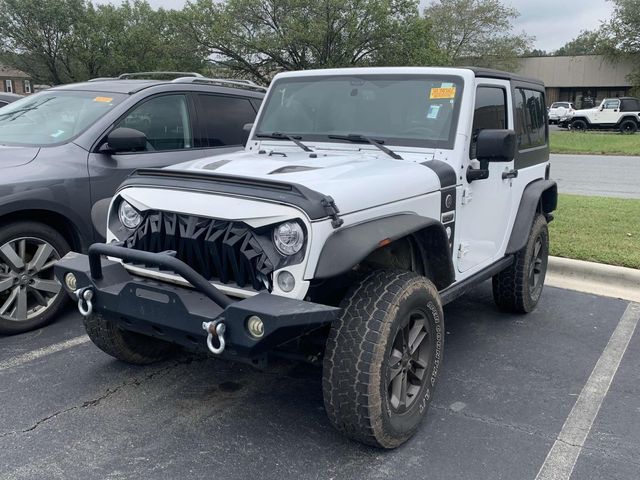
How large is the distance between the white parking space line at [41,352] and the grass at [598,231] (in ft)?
15.8

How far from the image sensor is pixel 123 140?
449 centimetres

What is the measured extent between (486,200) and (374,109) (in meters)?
0.99

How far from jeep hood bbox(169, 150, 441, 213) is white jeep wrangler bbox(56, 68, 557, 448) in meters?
0.01

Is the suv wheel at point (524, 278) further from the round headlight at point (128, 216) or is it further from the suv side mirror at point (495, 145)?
the round headlight at point (128, 216)

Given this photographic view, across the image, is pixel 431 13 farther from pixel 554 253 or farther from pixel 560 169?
pixel 554 253

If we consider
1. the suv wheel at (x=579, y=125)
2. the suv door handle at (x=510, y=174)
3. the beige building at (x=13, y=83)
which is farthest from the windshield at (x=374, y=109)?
the beige building at (x=13, y=83)

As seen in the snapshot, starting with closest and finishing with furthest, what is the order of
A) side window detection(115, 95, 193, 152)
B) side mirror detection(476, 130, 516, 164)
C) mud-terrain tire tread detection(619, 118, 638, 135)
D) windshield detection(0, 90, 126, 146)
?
side mirror detection(476, 130, 516, 164) < windshield detection(0, 90, 126, 146) < side window detection(115, 95, 193, 152) < mud-terrain tire tread detection(619, 118, 638, 135)

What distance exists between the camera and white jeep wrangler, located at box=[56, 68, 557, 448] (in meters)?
2.58

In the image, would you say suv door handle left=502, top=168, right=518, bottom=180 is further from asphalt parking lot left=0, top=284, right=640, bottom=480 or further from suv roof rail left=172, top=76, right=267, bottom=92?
suv roof rail left=172, top=76, right=267, bottom=92

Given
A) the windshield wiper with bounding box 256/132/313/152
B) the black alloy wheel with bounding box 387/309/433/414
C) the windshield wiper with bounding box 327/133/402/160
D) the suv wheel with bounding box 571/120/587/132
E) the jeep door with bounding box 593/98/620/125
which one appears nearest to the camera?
the black alloy wheel with bounding box 387/309/433/414

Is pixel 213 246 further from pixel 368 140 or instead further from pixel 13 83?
Answer: pixel 13 83

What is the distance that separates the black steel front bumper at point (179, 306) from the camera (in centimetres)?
239

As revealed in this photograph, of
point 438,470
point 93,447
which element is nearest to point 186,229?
point 93,447

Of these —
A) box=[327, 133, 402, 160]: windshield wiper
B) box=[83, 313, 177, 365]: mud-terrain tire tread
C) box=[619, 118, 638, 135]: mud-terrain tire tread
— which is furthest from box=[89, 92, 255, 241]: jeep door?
box=[619, 118, 638, 135]: mud-terrain tire tread
